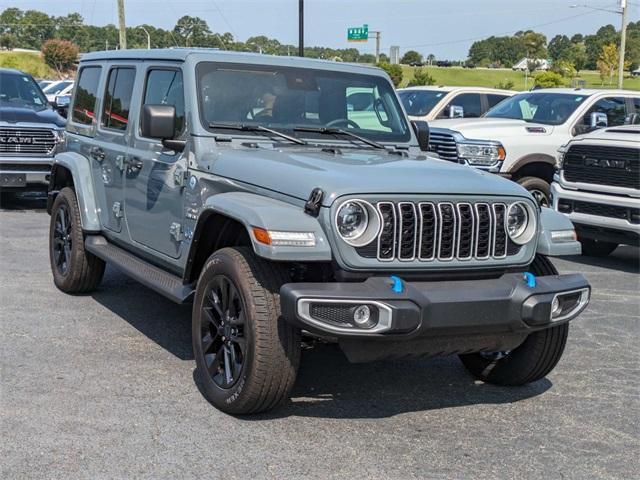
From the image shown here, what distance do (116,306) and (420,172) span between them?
3.24 metres

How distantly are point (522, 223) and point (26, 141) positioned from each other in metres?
9.31

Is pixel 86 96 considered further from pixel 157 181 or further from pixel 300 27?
pixel 300 27

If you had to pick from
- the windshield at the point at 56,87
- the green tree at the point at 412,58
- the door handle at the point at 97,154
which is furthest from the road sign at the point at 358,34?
the green tree at the point at 412,58

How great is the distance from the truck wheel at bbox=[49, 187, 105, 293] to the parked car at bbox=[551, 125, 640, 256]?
17.0ft

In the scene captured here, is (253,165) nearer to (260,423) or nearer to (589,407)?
(260,423)

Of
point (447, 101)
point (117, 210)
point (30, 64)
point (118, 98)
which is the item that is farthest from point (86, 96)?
point (30, 64)

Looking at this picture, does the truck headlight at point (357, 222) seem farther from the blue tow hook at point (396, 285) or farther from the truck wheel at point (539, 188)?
the truck wheel at point (539, 188)

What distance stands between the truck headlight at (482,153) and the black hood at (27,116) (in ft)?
19.0

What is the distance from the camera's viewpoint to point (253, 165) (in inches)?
200

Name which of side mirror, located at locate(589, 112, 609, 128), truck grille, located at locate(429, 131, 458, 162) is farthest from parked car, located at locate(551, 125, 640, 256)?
side mirror, located at locate(589, 112, 609, 128)

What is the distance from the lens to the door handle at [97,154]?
22.8ft

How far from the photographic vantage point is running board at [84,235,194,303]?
546cm

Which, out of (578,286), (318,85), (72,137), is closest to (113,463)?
(578,286)

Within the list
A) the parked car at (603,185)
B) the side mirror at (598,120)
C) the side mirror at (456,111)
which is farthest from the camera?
the side mirror at (456,111)
